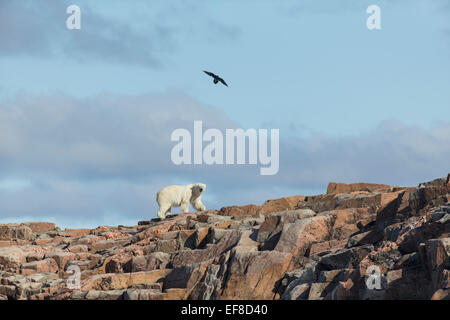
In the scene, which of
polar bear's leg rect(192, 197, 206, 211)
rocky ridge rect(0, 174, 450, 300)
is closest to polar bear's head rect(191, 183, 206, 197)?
polar bear's leg rect(192, 197, 206, 211)

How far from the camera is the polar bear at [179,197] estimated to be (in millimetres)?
36750

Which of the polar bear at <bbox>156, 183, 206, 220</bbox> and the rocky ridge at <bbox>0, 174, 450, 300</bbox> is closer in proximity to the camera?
the rocky ridge at <bbox>0, 174, 450, 300</bbox>

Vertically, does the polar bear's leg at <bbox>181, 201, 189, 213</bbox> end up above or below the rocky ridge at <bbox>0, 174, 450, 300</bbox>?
above

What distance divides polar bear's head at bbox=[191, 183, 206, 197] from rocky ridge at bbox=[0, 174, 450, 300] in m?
5.96

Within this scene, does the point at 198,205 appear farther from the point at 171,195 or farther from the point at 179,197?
the point at 171,195

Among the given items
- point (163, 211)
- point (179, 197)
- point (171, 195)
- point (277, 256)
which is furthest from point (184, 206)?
Answer: point (277, 256)

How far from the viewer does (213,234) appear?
993 inches

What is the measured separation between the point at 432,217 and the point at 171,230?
44.1 ft

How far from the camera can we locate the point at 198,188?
37188 mm

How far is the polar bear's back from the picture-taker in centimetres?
3678

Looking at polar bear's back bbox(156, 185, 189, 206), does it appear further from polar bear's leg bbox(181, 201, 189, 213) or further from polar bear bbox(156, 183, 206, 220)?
polar bear's leg bbox(181, 201, 189, 213)

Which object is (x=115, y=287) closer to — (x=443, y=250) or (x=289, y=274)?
(x=289, y=274)

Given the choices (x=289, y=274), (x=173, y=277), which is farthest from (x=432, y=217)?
(x=173, y=277)

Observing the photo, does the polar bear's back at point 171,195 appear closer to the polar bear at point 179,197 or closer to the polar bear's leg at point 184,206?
the polar bear at point 179,197
